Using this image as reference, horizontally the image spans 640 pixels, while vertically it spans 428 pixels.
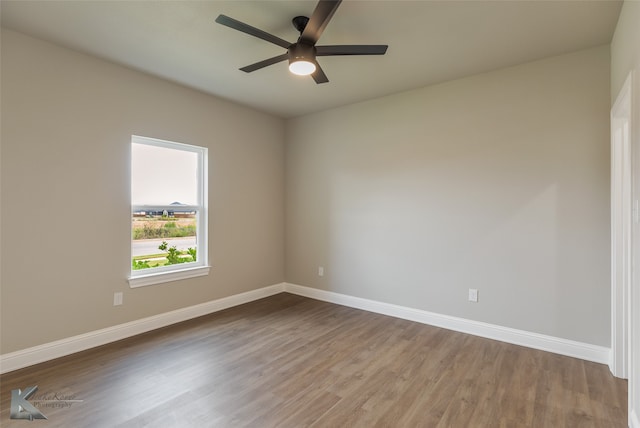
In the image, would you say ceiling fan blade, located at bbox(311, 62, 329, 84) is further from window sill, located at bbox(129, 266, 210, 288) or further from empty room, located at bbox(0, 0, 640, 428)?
window sill, located at bbox(129, 266, 210, 288)

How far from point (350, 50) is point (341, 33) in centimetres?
43

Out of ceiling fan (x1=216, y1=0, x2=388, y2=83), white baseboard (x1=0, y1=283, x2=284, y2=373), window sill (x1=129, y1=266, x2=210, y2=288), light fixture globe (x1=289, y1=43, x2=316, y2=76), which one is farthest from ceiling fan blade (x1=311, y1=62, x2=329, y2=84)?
white baseboard (x1=0, y1=283, x2=284, y2=373)

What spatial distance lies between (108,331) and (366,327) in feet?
8.63

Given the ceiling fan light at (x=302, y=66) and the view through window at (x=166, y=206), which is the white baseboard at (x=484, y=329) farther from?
the ceiling fan light at (x=302, y=66)

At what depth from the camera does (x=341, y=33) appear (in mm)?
2568

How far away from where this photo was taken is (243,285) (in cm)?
442

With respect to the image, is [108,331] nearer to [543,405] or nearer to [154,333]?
[154,333]

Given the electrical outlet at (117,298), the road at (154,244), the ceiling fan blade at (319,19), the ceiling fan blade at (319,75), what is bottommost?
the electrical outlet at (117,298)

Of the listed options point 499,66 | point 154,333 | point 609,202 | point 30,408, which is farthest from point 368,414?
point 499,66

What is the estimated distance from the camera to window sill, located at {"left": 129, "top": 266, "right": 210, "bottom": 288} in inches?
130

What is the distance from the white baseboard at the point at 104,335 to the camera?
2564mm

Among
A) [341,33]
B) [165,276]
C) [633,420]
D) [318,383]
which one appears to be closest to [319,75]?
[341,33]

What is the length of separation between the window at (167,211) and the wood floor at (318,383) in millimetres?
749

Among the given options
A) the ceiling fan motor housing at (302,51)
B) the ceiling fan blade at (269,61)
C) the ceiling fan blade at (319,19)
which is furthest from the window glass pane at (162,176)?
the ceiling fan blade at (319,19)
